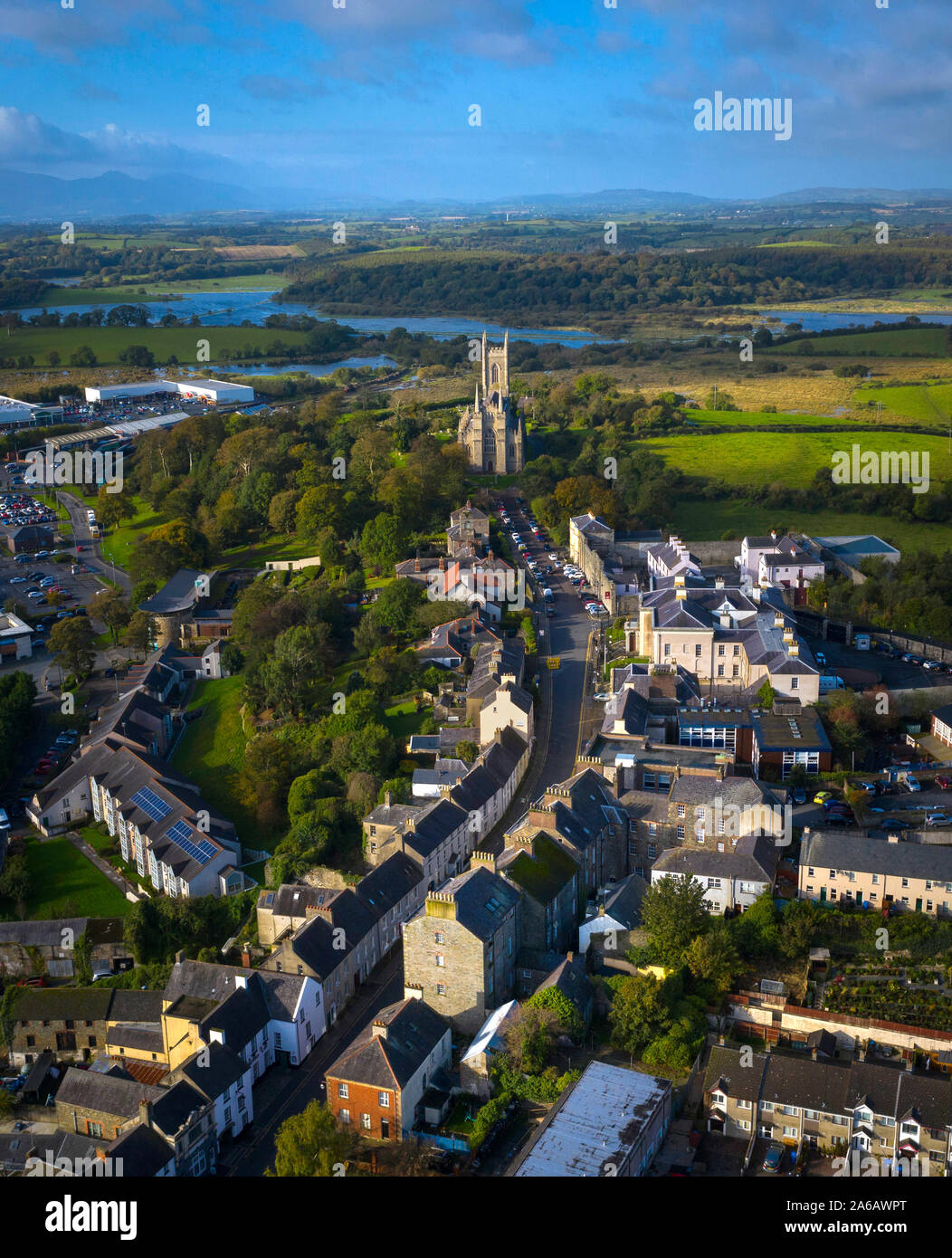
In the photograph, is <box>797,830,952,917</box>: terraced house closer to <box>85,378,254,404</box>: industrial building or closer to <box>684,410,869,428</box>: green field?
<box>684,410,869,428</box>: green field

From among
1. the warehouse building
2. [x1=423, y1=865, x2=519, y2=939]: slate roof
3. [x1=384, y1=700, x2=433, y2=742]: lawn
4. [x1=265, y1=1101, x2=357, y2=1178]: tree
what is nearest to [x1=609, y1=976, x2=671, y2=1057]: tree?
[x1=423, y1=865, x2=519, y2=939]: slate roof

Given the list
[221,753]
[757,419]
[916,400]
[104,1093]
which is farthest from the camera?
[916,400]

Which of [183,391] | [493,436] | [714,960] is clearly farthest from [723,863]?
[183,391]

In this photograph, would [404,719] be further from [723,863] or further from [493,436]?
[493,436]

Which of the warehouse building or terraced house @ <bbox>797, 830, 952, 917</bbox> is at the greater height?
the warehouse building

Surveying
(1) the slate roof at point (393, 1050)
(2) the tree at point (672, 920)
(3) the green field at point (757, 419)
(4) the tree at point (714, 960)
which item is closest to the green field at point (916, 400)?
(3) the green field at point (757, 419)

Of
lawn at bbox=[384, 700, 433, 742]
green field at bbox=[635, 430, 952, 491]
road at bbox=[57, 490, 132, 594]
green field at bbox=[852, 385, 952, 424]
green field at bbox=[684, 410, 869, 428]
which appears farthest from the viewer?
green field at bbox=[852, 385, 952, 424]

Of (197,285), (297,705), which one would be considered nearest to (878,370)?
(297,705)

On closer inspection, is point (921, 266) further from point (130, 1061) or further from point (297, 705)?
point (130, 1061)
